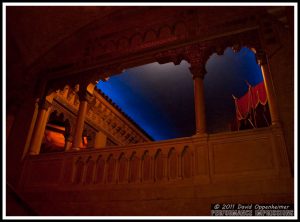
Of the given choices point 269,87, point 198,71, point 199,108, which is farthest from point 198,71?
point 269,87

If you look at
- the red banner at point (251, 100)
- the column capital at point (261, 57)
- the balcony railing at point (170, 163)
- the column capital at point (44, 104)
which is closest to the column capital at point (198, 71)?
the column capital at point (261, 57)

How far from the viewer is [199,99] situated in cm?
528

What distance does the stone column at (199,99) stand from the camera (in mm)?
4977

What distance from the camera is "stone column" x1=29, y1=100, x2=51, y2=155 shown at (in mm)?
6273

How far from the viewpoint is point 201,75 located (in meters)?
5.58

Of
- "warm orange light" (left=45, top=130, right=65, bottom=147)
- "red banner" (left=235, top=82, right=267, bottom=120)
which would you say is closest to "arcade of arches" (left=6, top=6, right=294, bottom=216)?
"warm orange light" (left=45, top=130, right=65, bottom=147)

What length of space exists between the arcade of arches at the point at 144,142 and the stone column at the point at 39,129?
24 mm

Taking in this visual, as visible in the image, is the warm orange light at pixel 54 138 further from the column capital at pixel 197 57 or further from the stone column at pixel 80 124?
the column capital at pixel 197 57

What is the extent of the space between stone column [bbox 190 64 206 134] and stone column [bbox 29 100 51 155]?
3640mm

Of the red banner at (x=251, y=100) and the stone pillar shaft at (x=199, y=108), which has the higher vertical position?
the red banner at (x=251, y=100)

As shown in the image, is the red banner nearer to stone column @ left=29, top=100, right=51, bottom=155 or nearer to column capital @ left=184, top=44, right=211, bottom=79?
column capital @ left=184, top=44, right=211, bottom=79

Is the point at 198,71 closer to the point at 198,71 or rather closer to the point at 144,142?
the point at 198,71

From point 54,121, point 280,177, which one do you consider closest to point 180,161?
point 280,177

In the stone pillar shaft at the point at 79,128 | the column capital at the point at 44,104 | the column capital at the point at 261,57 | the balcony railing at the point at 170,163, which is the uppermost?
the column capital at the point at 261,57
